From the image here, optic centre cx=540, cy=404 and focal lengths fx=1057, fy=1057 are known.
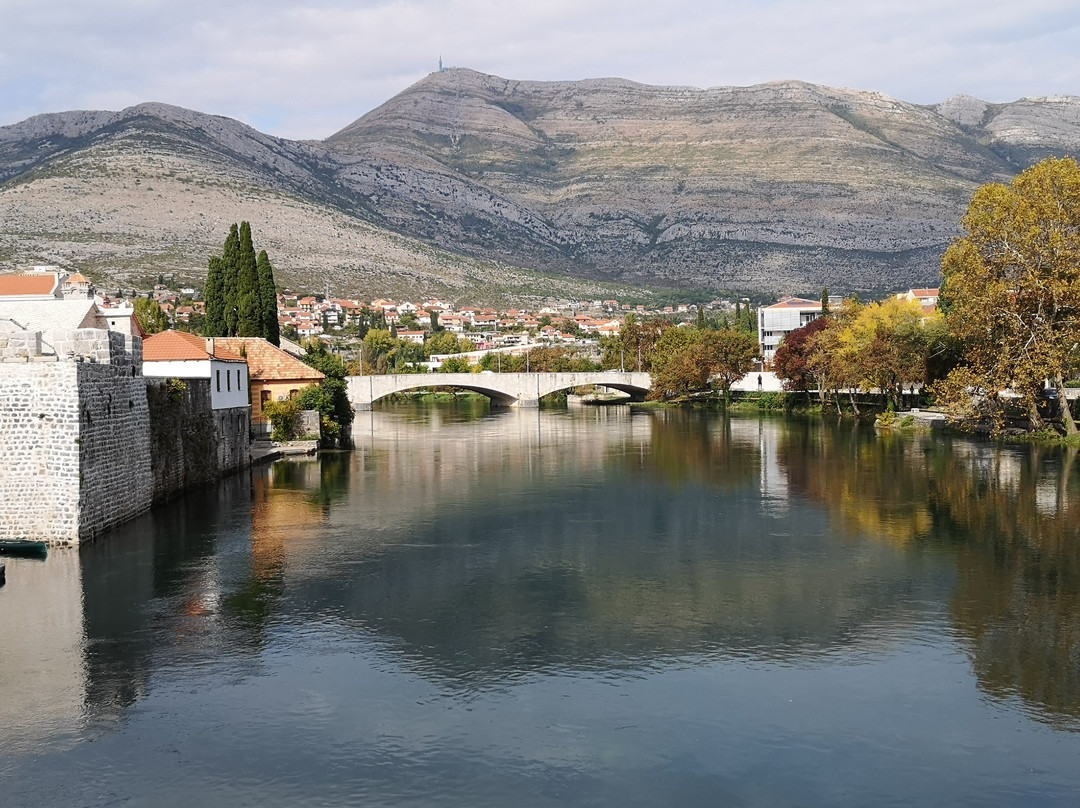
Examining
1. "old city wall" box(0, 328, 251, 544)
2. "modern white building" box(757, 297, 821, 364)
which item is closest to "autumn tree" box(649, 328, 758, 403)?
"modern white building" box(757, 297, 821, 364)

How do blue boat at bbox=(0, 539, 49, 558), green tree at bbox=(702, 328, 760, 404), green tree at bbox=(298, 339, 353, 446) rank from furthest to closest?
green tree at bbox=(702, 328, 760, 404) → green tree at bbox=(298, 339, 353, 446) → blue boat at bbox=(0, 539, 49, 558)

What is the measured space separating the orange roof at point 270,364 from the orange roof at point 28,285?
25.1 feet

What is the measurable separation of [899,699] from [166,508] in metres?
22.4

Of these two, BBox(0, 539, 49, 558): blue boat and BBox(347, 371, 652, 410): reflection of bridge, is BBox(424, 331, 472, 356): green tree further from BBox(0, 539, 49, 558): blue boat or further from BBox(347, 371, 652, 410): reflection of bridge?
BBox(0, 539, 49, 558): blue boat

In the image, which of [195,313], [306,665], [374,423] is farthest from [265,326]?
[195,313]

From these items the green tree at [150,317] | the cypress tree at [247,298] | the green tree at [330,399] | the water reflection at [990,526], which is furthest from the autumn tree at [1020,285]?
the green tree at [150,317]

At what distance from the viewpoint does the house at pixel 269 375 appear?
49125 millimetres

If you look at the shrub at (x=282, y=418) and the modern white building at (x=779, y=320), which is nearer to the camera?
the shrub at (x=282, y=418)

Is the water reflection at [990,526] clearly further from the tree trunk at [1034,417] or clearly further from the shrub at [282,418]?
the shrub at [282,418]

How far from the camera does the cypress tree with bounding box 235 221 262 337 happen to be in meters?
52.8

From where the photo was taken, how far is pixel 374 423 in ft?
241

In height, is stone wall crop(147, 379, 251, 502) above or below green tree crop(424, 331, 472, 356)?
below

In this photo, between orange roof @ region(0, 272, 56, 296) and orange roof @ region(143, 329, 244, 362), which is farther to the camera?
orange roof @ region(0, 272, 56, 296)

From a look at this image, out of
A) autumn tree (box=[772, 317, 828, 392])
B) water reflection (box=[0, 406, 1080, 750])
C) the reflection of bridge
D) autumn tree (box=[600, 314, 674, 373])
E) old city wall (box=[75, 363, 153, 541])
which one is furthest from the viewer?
autumn tree (box=[600, 314, 674, 373])
